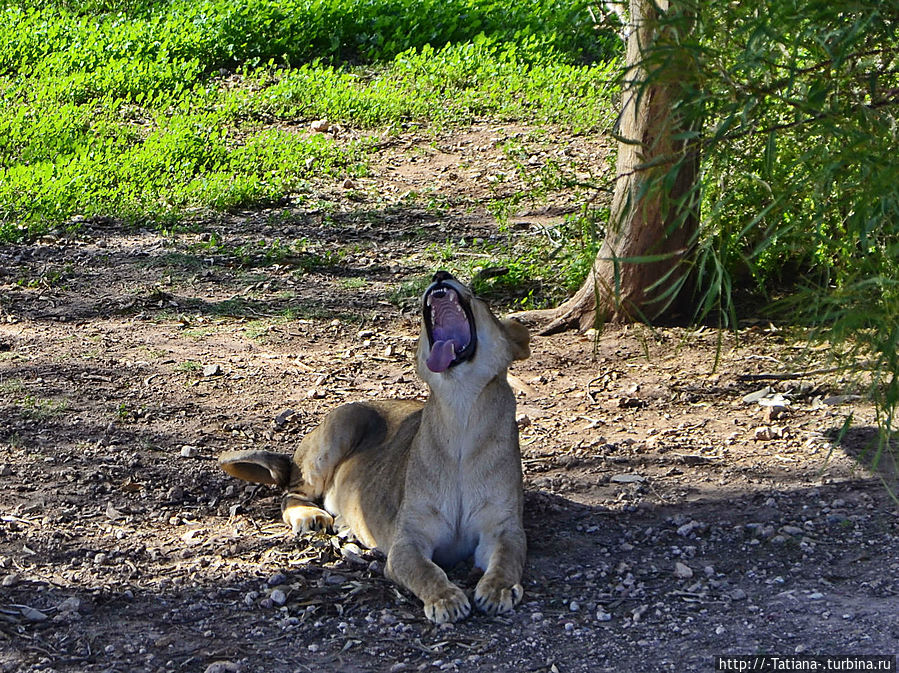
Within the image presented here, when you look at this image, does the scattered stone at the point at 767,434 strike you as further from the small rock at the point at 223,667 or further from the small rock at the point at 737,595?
the small rock at the point at 223,667

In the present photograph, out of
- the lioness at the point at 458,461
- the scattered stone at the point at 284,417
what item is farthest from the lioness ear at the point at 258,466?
the scattered stone at the point at 284,417

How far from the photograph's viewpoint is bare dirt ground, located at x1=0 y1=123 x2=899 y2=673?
473 centimetres

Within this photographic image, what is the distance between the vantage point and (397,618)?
498 cm

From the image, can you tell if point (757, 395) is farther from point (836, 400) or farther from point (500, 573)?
point (500, 573)

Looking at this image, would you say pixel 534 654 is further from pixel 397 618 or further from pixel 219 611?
pixel 219 611

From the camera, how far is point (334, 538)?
6062 mm

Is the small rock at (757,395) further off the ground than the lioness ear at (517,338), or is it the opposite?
the lioness ear at (517,338)

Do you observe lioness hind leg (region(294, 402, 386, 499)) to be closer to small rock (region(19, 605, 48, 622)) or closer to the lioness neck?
the lioness neck

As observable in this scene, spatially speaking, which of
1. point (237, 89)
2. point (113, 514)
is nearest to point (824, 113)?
point (113, 514)

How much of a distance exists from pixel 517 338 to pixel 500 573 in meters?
1.16

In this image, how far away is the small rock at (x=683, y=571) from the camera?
5203 mm

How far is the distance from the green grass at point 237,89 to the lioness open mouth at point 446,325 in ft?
20.1

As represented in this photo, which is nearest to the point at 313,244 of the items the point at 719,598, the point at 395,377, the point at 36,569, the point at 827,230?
the point at 395,377

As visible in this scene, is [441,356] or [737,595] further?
[441,356]
